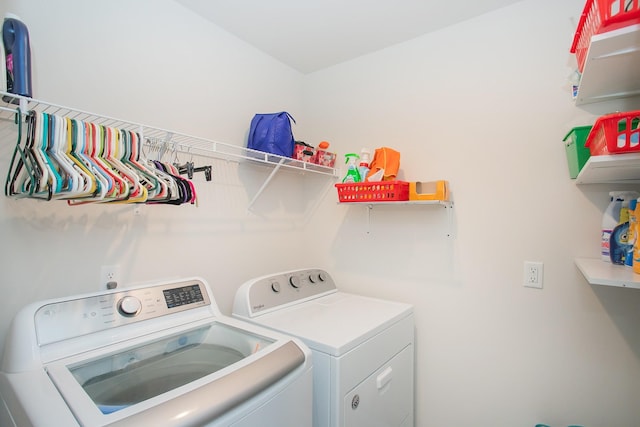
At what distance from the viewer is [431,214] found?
178cm

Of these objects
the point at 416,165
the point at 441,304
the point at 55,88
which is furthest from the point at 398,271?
the point at 55,88

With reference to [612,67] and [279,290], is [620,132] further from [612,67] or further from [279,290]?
[279,290]

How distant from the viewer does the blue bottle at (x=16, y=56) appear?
99 centimetres

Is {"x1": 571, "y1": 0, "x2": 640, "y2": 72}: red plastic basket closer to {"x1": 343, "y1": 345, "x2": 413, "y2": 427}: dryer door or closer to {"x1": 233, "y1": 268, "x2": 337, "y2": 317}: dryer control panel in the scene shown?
{"x1": 343, "y1": 345, "x2": 413, "y2": 427}: dryer door

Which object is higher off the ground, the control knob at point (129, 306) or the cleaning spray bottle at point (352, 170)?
the cleaning spray bottle at point (352, 170)

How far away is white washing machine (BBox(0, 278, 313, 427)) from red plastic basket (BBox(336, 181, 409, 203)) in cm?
88

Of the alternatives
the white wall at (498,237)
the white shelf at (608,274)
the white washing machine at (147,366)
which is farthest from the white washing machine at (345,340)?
the white shelf at (608,274)

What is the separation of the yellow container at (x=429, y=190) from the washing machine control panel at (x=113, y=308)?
3.79 ft

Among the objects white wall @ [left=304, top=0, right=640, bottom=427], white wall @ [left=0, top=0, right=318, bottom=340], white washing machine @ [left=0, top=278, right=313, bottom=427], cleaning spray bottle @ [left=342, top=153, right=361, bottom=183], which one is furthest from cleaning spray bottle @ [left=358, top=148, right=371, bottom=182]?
white washing machine @ [left=0, top=278, right=313, bottom=427]

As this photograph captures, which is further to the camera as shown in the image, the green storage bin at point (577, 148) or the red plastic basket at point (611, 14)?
the green storage bin at point (577, 148)

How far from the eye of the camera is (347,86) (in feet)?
7.10

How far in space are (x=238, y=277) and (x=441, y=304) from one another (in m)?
1.19

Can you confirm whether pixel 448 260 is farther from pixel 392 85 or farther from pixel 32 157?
pixel 32 157

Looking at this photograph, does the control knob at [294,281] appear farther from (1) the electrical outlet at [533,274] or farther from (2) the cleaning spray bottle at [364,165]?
(1) the electrical outlet at [533,274]
